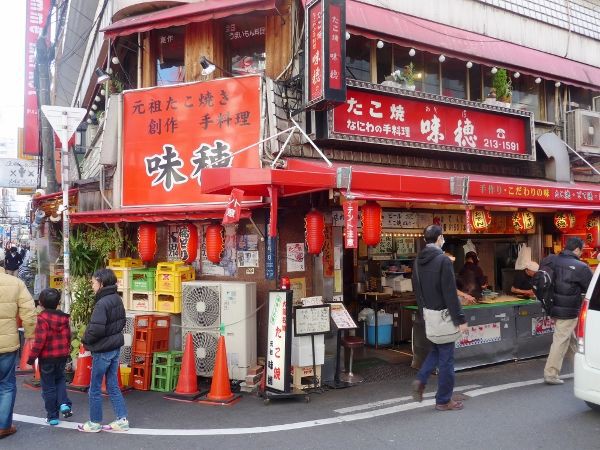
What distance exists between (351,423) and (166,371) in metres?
3.14

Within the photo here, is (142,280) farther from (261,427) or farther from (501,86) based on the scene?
(501,86)

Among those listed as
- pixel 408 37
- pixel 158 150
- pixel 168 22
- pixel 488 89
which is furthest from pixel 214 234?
pixel 488 89

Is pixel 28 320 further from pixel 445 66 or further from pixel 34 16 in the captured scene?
pixel 34 16

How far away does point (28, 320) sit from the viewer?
19.1ft

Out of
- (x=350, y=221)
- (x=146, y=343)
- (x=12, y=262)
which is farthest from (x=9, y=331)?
(x=12, y=262)

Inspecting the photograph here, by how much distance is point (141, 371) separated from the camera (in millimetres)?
7875

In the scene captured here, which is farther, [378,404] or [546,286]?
[546,286]

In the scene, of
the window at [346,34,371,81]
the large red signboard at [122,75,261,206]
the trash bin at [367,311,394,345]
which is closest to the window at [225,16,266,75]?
the large red signboard at [122,75,261,206]

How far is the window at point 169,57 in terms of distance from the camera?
1014 cm

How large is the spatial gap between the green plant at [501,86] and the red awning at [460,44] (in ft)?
0.70

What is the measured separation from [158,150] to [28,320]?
168 inches

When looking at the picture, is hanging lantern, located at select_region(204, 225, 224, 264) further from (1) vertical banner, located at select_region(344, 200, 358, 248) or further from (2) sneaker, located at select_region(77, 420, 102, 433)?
(2) sneaker, located at select_region(77, 420, 102, 433)

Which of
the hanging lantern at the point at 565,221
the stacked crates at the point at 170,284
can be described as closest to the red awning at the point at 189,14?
the stacked crates at the point at 170,284

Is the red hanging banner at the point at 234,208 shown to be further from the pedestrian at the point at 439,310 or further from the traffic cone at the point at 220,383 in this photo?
the pedestrian at the point at 439,310
